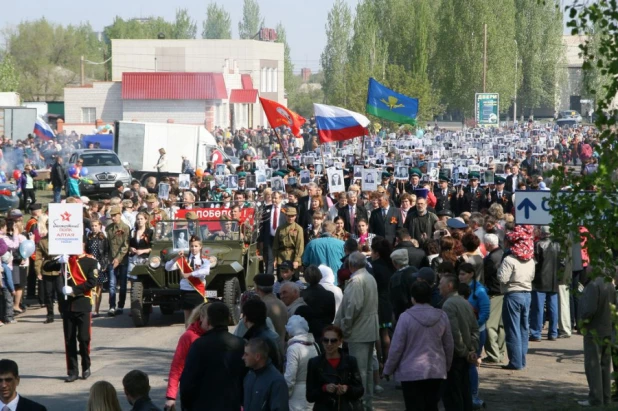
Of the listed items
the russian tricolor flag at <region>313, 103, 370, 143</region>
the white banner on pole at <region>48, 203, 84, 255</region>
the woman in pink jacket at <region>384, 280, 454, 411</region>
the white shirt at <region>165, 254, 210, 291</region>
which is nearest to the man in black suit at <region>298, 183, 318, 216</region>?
the white shirt at <region>165, 254, 210, 291</region>

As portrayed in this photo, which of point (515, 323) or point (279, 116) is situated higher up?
point (279, 116)

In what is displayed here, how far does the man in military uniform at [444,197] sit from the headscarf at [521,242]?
9.72m

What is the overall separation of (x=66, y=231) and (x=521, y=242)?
5696 millimetres

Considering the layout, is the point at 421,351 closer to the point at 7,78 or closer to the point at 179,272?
the point at 179,272

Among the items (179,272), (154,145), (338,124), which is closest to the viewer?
(179,272)

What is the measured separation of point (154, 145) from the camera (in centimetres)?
4403

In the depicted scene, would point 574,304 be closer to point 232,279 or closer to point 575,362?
point 575,362

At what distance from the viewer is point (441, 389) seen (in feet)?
32.8

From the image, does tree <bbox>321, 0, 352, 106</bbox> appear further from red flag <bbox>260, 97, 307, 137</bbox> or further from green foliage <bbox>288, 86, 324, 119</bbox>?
red flag <bbox>260, 97, 307, 137</bbox>

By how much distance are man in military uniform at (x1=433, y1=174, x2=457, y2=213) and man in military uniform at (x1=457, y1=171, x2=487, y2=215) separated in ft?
0.61

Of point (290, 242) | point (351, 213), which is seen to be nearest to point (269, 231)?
point (351, 213)

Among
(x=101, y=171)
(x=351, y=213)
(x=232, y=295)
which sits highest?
(x=101, y=171)

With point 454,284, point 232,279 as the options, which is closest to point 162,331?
point 232,279

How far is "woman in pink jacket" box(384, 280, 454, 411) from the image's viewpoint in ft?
30.8
